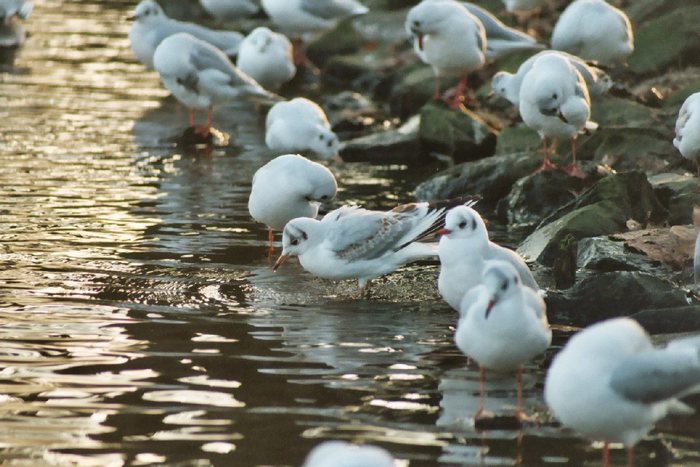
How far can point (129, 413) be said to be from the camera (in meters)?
6.40

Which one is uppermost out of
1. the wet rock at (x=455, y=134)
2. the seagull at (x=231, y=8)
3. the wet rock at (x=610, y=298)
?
the seagull at (x=231, y=8)

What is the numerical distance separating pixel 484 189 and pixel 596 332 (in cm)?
640

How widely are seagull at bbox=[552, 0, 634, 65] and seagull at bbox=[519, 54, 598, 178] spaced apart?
3.04 m

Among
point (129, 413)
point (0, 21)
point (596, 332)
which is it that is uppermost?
point (0, 21)

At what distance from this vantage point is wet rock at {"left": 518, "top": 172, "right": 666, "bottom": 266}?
379 inches

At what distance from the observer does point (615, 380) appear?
17.5 feet

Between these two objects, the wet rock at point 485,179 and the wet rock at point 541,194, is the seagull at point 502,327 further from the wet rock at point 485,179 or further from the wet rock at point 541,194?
the wet rock at point 485,179

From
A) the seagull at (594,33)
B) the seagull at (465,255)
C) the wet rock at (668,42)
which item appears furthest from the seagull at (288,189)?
the wet rock at (668,42)

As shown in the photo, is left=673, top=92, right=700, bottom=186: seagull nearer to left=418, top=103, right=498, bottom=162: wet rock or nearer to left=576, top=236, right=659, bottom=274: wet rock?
left=576, top=236, right=659, bottom=274: wet rock

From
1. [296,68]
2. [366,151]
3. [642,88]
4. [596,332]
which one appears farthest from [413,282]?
[296,68]

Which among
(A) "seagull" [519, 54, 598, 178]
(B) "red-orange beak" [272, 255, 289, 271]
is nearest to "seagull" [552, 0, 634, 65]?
(A) "seagull" [519, 54, 598, 178]

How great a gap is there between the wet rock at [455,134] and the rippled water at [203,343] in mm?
1088

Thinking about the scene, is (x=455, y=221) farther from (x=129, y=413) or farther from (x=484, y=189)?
(x=484, y=189)

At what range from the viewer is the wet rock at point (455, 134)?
1394cm
